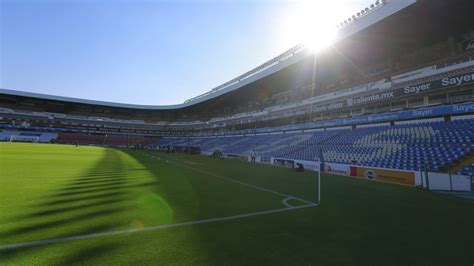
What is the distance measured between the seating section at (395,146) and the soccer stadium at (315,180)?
0.50ft

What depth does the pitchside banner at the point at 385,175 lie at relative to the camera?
14.3 m

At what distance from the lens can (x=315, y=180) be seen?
1457cm

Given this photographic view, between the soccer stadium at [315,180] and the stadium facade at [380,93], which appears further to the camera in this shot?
the stadium facade at [380,93]

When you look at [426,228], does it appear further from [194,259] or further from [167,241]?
[167,241]

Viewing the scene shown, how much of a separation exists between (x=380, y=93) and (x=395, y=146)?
24.5 ft

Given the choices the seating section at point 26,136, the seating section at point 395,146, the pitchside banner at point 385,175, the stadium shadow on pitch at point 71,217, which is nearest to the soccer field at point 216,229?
the stadium shadow on pitch at point 71,217

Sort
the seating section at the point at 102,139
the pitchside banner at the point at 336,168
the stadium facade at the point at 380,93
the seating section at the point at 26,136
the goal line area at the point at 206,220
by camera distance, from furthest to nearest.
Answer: the seating section at the point at 102,139 → the seating section at the point at 26,136 → the pitchside banner at the point at 336,168 → the stadium facade at the point at 380,93 → the goal line area at the point at 206,220

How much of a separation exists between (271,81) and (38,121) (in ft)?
232

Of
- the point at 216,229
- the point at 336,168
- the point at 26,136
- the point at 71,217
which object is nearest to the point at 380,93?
the point at 336,168

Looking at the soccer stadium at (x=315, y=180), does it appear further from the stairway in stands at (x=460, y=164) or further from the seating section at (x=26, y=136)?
the seating section at (x=26, y=136)

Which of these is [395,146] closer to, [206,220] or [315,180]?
[315,180]

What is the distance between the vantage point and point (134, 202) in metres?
7.09

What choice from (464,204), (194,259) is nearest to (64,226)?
(194,259)

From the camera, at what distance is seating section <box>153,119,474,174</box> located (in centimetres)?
1512
